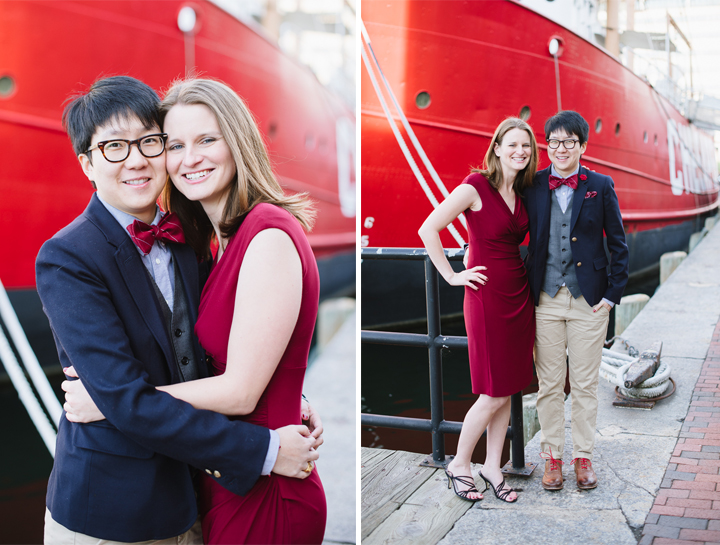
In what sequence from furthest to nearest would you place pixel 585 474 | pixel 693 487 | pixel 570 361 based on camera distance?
pixel 570 361, pixel 585 474, pixel 693 487

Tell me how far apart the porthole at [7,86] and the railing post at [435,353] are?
3194 mm

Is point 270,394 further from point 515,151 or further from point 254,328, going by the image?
point 515,151

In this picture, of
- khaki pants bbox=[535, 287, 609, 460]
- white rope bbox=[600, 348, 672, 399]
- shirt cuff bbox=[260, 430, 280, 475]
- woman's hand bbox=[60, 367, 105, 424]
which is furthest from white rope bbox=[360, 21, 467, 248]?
woman's hand bbox=[60, 367, 105, 424]

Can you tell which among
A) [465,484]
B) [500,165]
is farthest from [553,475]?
[500,165]

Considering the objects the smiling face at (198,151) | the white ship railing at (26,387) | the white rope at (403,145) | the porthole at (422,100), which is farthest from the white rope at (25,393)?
the porthole at (422,100)

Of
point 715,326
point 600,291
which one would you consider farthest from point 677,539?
point 715,326

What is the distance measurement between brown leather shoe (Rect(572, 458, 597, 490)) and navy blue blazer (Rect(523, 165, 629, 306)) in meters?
0.63

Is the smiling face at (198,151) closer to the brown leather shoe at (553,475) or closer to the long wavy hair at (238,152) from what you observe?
the long wavy hair at (238,152)

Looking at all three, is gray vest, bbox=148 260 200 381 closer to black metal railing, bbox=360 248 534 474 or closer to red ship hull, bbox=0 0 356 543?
black metal railing, bbox=360 248 534 474

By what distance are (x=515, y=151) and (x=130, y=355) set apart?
5.35 feet

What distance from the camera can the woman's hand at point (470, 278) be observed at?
220cm

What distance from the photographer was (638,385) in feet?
9.53

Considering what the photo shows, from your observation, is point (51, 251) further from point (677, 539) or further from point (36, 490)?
point (36, 490)

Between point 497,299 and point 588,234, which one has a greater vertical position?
point 588,234
